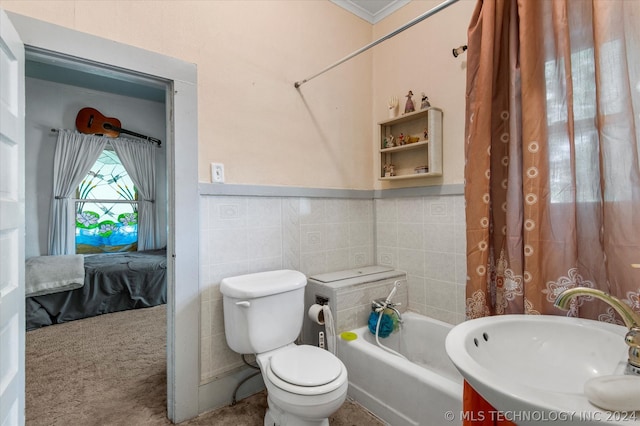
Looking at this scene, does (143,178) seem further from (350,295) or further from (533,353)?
(533,353)

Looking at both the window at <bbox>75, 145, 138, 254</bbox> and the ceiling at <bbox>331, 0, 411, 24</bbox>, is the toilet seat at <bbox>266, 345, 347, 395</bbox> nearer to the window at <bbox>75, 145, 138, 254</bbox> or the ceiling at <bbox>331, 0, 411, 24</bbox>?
the ceiling at <bbox>331, 0, 411, 24</bbox>

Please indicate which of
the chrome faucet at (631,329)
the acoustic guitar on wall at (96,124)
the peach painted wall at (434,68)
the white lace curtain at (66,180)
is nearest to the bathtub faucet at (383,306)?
the peach painted wall at (434,68)

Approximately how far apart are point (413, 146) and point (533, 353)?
1.47 m

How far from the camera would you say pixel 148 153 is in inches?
181

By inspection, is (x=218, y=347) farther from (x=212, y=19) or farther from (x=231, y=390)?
(x=212, y=19)

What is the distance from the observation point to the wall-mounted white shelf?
2.03 metres

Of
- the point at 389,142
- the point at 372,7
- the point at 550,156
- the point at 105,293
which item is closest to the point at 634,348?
the point at 550,156

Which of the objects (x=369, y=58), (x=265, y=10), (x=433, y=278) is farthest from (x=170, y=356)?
(x=369, y=58)

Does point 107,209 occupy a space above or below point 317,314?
above

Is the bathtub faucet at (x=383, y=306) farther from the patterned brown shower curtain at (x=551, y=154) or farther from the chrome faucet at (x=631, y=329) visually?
the chrome faucet at (x=631, y=329)

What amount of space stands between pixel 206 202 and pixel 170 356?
85 cm

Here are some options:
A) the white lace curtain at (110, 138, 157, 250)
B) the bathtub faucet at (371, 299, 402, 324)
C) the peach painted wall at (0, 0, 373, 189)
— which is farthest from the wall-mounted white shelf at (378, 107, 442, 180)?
the white lace curtain at (110, 138, 157, 250)

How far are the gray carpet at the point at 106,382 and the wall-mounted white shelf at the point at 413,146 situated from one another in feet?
5.11

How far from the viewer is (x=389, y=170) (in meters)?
2.40
